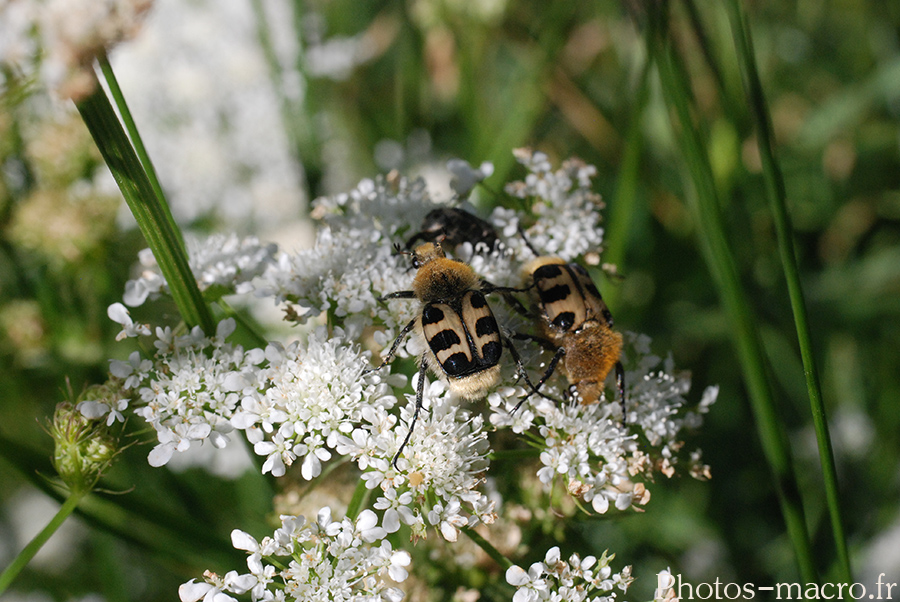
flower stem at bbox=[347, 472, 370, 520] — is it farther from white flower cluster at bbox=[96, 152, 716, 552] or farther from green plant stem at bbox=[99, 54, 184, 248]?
green plant stem at bbox=[99, 54, 184, 248]

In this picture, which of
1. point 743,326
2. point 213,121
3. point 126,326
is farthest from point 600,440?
point 213,121

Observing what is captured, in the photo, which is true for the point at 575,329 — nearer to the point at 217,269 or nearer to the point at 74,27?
the point at 217,269

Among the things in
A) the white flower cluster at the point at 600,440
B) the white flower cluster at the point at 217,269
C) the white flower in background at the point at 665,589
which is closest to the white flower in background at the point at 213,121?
the white flower cluster at the point at 217,269

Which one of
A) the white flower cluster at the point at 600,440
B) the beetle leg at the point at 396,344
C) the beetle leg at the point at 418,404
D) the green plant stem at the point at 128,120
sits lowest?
the white flower cluster at the point at 600,440

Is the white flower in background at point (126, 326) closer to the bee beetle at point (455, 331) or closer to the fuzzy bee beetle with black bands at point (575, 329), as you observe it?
the bee beetle at point (455, 331)

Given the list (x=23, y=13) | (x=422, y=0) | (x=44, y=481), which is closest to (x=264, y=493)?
(x=44, y=481)

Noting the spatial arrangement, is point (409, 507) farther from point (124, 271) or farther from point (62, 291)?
point (124, 271)
